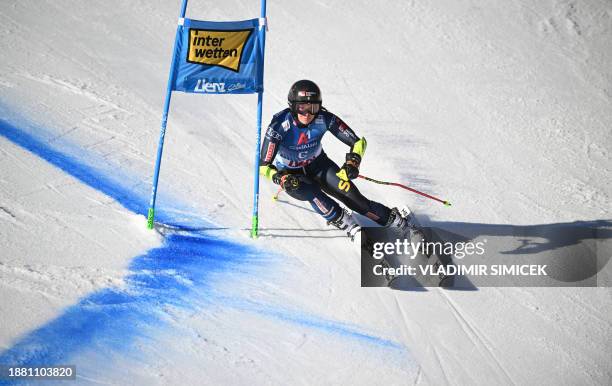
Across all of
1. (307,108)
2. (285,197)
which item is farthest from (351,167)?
(285,197)

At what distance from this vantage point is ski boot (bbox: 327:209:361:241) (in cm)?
663

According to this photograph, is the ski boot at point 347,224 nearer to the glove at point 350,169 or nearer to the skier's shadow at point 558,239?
the glove at point 350,169

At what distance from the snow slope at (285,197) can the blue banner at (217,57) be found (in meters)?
1.65

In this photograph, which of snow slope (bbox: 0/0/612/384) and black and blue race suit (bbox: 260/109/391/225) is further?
black and blue race suit (bbox: 260/109/391/225)

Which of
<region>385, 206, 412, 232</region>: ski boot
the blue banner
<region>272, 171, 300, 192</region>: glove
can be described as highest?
the blue banner

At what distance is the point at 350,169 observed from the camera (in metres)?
6.34

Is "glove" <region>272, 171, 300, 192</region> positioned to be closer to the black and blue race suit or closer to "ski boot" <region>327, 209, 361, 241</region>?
the black and blue race suit

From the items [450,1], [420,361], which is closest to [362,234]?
[420,361]

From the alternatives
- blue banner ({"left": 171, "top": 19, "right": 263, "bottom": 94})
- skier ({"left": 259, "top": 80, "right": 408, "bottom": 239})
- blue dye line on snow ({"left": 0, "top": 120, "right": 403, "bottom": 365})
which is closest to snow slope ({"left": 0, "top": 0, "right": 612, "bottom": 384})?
blue dye line on snow ({"left": 0, "top": 120, "right": 403, "bottom": 365})

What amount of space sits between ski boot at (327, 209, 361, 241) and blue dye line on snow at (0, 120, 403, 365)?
917mm

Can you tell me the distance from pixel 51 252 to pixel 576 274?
5.71 m

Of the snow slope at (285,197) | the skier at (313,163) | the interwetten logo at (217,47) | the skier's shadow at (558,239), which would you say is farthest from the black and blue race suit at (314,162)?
the skier's shadow at (558,239)

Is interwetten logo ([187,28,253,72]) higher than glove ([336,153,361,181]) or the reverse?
higher

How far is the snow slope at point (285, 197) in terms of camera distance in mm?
5168
